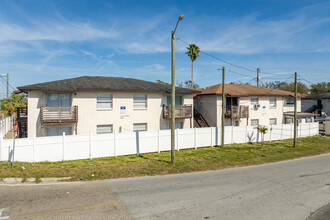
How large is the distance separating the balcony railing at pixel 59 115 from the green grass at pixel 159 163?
201 inches

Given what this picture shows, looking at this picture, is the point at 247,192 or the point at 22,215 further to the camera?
the point at 247,192

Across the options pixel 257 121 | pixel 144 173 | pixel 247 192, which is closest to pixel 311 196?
pixel 247 192

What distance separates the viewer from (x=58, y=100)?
64.0 ft

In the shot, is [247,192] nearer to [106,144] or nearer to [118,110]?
[106,144]

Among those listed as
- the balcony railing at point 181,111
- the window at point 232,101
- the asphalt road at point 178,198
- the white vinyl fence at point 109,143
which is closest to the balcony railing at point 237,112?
Result: the window at point 232,101

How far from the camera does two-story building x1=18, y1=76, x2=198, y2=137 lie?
18.5 meters

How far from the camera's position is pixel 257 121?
96.5 ft

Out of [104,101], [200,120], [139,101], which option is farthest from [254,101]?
[104,101]

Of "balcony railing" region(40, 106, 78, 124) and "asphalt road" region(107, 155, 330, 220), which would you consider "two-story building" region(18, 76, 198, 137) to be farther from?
"asphalt road" region(107, 155, 330, 220)

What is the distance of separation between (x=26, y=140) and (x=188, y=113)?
1478 centimetres

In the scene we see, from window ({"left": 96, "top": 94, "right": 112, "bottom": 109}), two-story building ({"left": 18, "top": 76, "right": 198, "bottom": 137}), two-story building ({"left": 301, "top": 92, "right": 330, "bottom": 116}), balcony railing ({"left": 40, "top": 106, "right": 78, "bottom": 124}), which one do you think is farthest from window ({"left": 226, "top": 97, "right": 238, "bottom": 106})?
two-story building ({"left": 301, "top": 92, "right": 330, "bottom": 116})

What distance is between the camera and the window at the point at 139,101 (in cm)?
2220

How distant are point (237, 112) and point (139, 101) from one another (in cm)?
1203

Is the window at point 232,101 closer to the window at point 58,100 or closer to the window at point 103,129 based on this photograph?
the window at point 103,129
